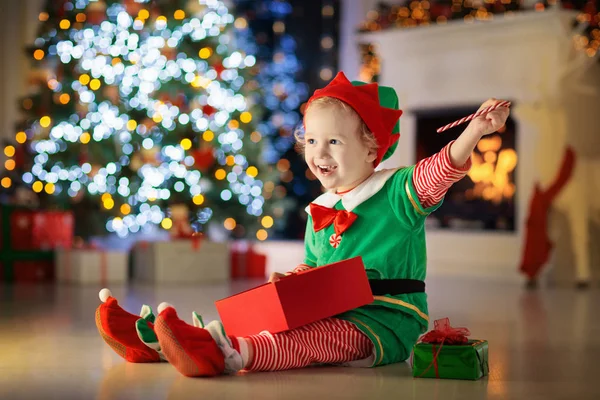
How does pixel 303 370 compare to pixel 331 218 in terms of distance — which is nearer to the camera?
pixel 303 370

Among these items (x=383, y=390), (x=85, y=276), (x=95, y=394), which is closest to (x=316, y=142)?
(x=383, y=390)

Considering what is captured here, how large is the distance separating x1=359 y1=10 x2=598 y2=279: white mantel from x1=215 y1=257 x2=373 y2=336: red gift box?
358cm

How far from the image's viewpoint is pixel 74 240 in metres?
5.60

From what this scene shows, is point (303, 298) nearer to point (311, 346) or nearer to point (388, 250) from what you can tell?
point (311, 346)

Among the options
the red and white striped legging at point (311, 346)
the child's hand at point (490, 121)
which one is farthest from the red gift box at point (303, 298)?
the child's hand at point (490, 121)

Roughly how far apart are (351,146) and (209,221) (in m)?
3.16

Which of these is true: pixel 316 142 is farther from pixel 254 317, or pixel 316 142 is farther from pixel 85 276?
pixel 85 276

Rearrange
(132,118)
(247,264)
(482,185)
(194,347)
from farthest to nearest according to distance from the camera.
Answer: (482,185) → (247,264) → (132,118) → (194,347)

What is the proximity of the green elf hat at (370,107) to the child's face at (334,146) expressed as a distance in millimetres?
33

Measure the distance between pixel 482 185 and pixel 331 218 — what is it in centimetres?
373

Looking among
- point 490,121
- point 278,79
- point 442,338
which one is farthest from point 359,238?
point 278,79

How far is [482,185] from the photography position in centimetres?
612

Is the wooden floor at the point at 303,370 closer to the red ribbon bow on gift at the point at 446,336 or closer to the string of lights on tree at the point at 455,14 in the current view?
the red ribbon bow on gift at the point at 446,336

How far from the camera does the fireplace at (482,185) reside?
5.99 metres
